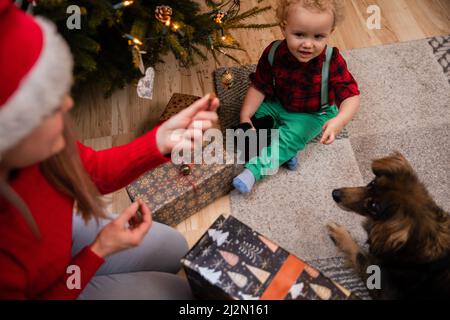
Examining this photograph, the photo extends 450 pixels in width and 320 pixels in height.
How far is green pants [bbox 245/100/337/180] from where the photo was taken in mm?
1397

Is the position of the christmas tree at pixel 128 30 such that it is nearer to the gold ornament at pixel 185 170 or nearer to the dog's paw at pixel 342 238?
the gold ornament at pixel 185 170

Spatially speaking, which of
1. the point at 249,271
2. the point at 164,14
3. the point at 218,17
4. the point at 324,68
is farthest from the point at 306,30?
the point at 249,271

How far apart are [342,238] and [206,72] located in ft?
3.26

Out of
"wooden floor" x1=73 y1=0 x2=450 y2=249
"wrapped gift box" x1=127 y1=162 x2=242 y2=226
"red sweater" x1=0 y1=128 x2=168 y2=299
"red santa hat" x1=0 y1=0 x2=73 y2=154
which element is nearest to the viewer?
"red santa hat" x1=0 y1=0 x2=73 y2=154

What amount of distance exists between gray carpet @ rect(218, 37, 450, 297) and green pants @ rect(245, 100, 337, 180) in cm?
7

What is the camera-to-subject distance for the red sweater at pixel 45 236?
2.18 feet

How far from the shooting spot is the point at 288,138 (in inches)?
55.1

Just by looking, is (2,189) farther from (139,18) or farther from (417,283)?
(417,283)

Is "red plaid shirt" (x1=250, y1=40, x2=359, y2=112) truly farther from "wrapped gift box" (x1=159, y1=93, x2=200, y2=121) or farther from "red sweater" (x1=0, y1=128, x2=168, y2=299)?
"red sweater" (x1=0, y1=128, x2=168, y2=299)

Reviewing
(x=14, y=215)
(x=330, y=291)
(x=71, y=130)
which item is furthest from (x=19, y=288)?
(x=330, y=291)

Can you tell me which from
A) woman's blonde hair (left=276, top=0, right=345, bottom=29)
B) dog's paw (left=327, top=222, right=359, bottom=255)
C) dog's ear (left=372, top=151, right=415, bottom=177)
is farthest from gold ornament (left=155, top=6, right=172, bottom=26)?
dog's paw (left=327, top=222, right=359, bottom=255)

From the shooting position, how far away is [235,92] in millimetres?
1671

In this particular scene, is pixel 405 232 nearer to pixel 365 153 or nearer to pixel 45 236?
pixel 365 153
